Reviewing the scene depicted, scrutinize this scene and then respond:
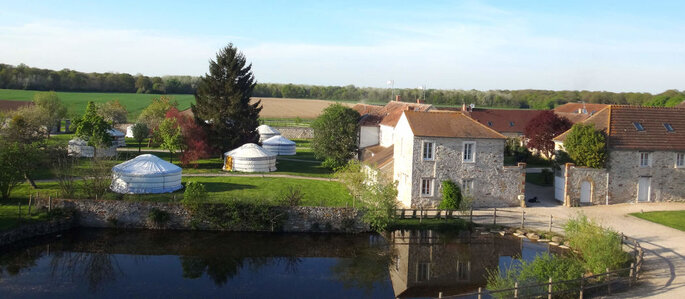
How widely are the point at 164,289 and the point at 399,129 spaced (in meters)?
16.4

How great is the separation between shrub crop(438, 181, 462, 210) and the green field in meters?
56.5

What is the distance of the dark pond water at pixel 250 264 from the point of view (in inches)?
675

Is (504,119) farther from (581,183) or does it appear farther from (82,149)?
(82,149)

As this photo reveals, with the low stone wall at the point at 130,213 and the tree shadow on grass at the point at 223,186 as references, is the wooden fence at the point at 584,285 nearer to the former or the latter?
the low stone wall at the point at 130,213

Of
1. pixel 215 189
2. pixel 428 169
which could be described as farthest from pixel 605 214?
pixel 215 189

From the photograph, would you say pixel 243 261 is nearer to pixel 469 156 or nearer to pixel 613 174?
pixel 469 156

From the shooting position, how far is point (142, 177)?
28.6 m

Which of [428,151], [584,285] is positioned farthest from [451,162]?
[584,285]

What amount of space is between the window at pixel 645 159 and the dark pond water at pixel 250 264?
11121 mm

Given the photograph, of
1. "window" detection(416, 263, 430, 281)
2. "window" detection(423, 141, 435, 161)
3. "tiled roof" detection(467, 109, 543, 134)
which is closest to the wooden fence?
"window" detection(416, 263, 430, 281)

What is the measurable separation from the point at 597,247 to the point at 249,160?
24453 millimetres

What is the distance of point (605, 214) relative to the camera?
26812mm

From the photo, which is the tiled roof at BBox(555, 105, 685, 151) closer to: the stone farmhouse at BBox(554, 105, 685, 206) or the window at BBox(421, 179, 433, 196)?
the stone farmhouse at BBox(554, 105, 685, 206)

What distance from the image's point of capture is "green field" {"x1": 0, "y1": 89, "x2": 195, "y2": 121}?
79512 mm
